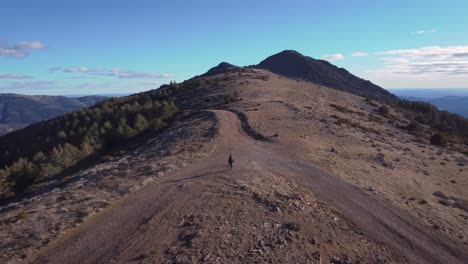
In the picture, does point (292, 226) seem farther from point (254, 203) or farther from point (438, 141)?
point (438, 141)

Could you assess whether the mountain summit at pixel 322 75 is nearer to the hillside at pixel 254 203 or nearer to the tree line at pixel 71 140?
the tree line at pixel 71 140

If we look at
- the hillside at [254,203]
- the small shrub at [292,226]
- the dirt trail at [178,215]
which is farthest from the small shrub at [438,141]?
the small shrub at [292,226]

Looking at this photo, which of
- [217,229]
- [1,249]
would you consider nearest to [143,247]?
[217,229]

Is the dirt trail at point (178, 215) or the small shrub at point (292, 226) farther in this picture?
the small shrub at point (292, 226)

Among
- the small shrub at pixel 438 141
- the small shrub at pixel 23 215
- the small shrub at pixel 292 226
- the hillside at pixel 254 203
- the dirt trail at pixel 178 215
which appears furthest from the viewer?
the small shrub at pixel 438 141

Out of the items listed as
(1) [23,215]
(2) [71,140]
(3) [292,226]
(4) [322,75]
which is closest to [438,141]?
(3) [292,226]

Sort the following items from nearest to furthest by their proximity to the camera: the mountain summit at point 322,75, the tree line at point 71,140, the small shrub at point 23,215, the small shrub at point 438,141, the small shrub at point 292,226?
the small shrub at point 292,226 < the small shrub at point 23,215 < the tree line at point 71,140 < the small shrub at point 438,141 < the mountain summit at point 322,75

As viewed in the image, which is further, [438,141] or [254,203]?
[438,141]
